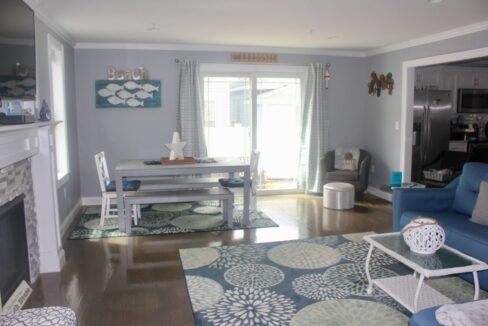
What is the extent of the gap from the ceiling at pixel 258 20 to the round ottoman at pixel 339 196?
6.65 feet

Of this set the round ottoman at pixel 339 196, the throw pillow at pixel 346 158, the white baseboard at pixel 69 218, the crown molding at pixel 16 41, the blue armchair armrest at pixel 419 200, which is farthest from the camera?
the throw pillow at pixel 346 158

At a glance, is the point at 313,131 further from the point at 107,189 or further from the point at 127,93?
the point at 107,189

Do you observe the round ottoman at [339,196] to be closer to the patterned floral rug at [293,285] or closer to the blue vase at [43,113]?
the patterned floral rug at [293,285]

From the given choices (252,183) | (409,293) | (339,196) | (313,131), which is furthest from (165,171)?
(313,131)

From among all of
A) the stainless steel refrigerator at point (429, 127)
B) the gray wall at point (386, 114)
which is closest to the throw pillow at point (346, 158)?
the gray wall at point (386, 114)

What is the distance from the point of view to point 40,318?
77.1 inches

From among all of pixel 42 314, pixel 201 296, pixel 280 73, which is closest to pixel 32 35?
pixel 42 314

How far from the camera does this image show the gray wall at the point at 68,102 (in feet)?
12.9

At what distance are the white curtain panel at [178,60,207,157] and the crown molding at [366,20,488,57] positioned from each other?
2.84 m

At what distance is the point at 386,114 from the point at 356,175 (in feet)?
→ 3.49

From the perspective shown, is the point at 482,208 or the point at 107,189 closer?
the point at 482,208

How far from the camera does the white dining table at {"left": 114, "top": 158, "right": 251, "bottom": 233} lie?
4461 mm

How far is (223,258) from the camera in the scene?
12.4 ft

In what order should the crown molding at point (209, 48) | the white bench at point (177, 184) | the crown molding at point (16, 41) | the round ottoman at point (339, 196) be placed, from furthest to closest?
the crown molding at point (209, 48)
the round ottoman at point (339, 196)
the white bench at point (177, 184)
the crown molding at point (16, 41)
